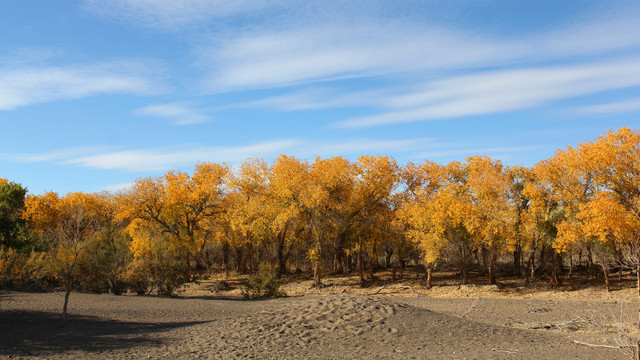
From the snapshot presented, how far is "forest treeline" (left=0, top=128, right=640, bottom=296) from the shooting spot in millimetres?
28281

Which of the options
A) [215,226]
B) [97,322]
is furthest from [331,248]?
[97,322]

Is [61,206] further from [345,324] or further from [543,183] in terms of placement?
[543,183]

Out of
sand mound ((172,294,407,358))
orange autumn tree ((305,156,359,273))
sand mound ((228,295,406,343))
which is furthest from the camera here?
orange autumn tree ((305,156,359,273))

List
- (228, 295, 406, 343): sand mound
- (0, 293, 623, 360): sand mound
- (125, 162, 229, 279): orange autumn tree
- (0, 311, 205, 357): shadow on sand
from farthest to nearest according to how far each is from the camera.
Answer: (125, 162, 229, 279): orange autumn tree, (228, 295, 406, 343): sand mound, (0, 311, 205, 357): shadow on sand, (0, 293, 623, 360): sand mound

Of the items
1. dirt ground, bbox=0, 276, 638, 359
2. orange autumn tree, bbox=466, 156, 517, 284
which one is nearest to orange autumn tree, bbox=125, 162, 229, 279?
dirt ground, bbox=0, 276, 638, 359

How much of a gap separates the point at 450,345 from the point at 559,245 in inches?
764

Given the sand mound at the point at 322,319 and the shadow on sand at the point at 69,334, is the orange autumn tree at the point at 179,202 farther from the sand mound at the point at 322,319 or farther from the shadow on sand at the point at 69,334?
the sand mound at the point at 322,319

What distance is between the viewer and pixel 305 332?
15.2 m

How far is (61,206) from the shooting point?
4422 cm

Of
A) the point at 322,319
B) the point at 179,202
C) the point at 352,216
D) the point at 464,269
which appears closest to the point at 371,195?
the point at 352,216

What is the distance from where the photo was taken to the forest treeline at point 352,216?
28.3 metres

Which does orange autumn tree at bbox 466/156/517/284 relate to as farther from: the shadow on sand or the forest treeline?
the shadow on sand

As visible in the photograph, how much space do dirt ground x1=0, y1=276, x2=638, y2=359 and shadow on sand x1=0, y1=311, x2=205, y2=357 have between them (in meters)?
0.03

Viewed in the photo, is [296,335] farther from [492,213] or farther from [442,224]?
[492,213]
